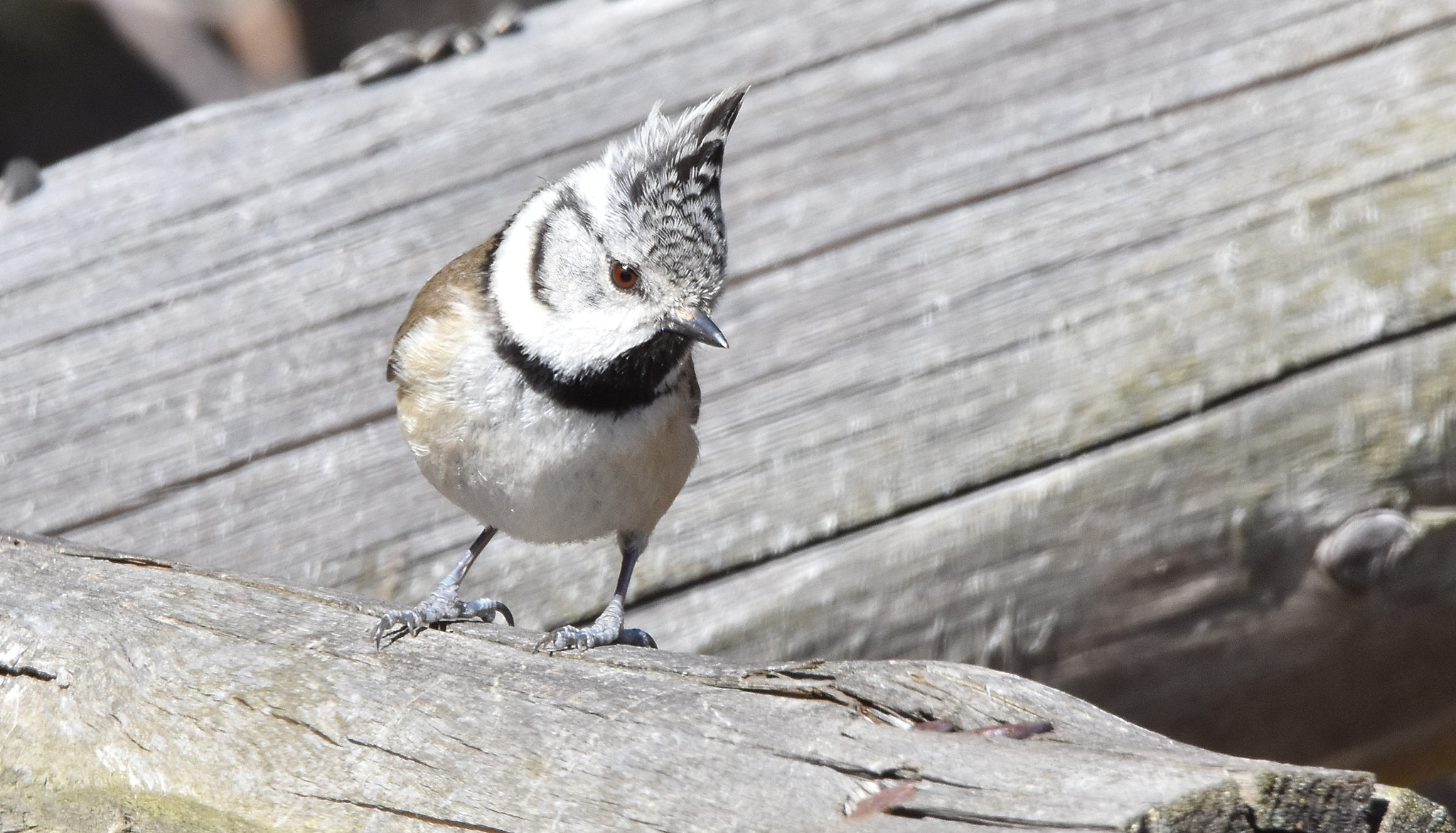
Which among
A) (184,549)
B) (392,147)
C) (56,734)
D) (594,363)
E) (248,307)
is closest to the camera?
Result: (56,734)

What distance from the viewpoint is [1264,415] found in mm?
3174

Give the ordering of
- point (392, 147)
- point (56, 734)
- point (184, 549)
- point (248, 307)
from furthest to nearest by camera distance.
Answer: point (392, 147) < point (248, 307) < point (184, 549) < point (56, 734)

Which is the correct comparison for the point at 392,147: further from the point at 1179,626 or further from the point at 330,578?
the point at 1179,626

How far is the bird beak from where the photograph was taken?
283 cm

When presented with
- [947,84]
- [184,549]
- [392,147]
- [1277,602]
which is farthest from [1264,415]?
[184,549]

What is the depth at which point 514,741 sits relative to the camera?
2064 mm

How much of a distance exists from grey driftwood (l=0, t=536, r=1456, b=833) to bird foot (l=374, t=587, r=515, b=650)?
40 millimetres

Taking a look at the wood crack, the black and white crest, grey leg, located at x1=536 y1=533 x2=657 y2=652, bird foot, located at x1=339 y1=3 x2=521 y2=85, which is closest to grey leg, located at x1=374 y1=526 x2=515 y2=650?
grey leg, located at x1=536 y1=533 x2=657 y2=652

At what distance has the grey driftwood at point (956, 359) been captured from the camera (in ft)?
10.4

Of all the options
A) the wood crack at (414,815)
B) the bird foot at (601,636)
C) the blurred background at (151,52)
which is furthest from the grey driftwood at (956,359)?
the blurred background at (151,52)

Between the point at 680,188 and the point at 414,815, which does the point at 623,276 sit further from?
the point at 414,815

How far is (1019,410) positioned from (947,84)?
97cm

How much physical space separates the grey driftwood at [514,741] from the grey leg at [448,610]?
0.05 meters

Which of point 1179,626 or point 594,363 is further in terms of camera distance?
point 1179,626
